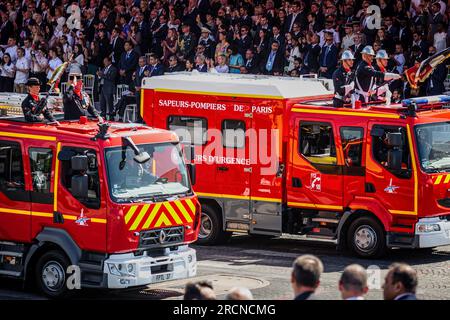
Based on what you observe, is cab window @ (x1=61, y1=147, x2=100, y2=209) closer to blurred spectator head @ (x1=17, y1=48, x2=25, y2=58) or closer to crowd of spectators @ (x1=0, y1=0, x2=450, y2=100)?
crowd of spectators @ (x1=0, y1=0, x2=450, y2=100)

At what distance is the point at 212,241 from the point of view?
22984 millimetres

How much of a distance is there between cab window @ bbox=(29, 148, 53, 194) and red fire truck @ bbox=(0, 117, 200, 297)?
0.01m

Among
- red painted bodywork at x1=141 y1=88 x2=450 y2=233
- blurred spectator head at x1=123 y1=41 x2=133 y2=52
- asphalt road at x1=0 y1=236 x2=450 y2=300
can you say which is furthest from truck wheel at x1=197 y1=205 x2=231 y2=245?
blurred spectator head at x1=123 y1=41 x2=133 y2=52

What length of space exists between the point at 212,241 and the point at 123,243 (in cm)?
550

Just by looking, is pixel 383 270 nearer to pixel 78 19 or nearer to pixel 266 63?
pixel 266 63

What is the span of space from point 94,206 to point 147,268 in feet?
3.78

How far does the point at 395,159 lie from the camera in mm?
20922

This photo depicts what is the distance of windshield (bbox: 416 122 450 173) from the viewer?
21062 millimetres

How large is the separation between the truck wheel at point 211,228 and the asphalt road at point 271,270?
0.57 feet

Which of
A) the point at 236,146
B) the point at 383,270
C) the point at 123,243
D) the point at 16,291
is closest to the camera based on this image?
the point at 123,243

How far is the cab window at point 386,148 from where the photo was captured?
69.2ft

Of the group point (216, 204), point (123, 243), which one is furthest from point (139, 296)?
point (216, 204)

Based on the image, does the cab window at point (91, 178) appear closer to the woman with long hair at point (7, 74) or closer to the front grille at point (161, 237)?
the front grille at point (161, 237)

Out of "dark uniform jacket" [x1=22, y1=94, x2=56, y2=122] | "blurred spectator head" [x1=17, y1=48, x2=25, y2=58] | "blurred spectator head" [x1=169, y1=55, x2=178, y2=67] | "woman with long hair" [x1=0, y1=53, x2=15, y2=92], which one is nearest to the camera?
"dark uniform jacket" [x1=22, y1=94, x2=56, y2=122]
